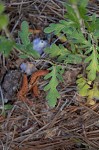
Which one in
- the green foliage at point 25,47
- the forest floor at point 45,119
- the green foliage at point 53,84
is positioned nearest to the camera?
the green foliage at point 25,47

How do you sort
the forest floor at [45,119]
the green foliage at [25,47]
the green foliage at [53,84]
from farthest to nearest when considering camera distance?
1. the forest floor at [45,119]
2. the green foliage at [53,84]
3. the green foliage at [25,47]

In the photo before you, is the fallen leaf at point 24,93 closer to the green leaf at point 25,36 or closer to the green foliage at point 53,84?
the green foliage at point 53,84

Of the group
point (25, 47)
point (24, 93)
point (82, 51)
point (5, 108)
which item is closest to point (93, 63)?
point (82, 51)

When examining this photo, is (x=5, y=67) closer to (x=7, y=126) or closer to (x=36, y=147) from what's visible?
(x=7, y=126)

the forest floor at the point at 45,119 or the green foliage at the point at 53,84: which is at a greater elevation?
the green foliage at the point at 53,84

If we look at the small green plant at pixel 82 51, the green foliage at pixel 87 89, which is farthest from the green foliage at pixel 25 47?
the green foliage at pixel 87 89

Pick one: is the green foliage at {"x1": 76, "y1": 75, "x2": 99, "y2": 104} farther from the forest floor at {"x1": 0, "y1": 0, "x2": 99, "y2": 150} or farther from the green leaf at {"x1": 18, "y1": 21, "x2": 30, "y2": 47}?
the green leaf at {"x1": 18, "y1": 21, "x2": 30, "y2": 47}
